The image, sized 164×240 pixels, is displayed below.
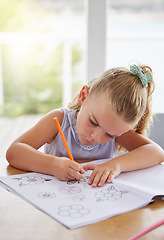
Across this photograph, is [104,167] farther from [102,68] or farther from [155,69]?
[155,69]

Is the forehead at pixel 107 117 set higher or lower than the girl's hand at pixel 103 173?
higher

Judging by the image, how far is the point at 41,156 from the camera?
0.84 meters

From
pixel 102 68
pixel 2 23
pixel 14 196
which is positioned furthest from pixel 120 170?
pixel 2 23

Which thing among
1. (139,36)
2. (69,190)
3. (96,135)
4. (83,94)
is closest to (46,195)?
(69,190)

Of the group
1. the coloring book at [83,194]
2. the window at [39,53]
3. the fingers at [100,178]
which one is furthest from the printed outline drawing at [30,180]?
the window at [39,53]

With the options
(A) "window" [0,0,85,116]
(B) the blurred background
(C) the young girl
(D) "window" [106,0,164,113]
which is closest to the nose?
(C) the young girl

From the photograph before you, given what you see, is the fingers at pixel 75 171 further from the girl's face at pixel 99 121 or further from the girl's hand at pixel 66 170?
the girl's face at pixel 99 121

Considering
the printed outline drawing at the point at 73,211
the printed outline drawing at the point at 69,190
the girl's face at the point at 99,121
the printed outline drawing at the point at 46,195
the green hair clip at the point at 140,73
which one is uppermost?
the green hair clip at the point at 140,73

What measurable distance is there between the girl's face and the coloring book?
12 centimetres

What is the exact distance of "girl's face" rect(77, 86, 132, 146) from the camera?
83 cm

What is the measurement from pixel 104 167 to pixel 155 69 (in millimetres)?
1396

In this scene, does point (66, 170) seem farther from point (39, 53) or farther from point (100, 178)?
point (39, 53)

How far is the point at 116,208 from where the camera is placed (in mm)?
576

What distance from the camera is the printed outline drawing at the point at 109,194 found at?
24.4 inches
